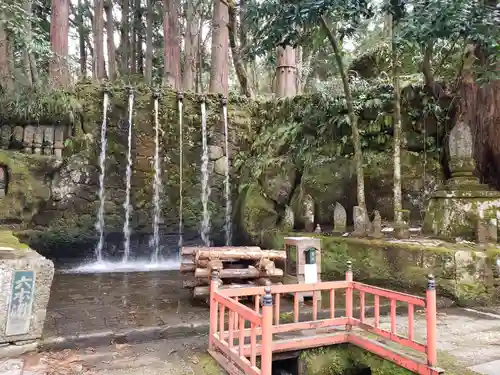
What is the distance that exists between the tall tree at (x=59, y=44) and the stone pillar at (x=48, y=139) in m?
1.61

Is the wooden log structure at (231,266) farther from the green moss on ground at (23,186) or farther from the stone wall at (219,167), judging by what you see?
the green moss on ground at (23,186)

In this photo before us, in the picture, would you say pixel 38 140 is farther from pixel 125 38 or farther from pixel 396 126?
pixel 125 38

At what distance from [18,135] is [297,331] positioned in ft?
31.6

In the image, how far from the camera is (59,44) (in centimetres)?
1205

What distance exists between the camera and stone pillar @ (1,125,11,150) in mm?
10414

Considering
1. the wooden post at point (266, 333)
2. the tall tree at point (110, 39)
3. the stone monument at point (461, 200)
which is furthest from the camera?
the tall tree at point (110, 39)

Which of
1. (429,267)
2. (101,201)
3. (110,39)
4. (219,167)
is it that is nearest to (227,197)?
(219,167)

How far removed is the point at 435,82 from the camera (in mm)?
8875

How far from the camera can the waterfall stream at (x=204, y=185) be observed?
41.4 ft

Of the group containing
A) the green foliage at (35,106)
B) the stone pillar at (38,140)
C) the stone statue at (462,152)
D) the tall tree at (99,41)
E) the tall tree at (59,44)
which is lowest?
the stone statue at (462,152)

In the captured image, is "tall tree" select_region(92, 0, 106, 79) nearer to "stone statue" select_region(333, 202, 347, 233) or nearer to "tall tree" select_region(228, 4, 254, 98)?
"tall tree" select_region(228, 4, 254, 98)

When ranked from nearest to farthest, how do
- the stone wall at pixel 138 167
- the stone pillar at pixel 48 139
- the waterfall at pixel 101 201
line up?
1. the stone pillar at pixel 48 139
2. the stone wall at pixel 138 167
3. the waterfall at pixel 101 201

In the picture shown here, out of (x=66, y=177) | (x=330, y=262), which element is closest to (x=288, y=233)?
(x=330, y=262)

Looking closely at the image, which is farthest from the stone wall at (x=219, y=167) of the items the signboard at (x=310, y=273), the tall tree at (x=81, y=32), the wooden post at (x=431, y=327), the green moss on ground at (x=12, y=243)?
the tall tree at (x=81, y=32)
